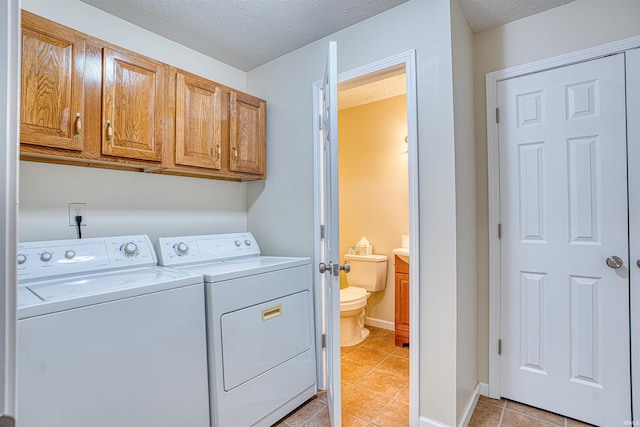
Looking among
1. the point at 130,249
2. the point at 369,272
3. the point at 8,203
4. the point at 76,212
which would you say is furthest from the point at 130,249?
the point at 369,272

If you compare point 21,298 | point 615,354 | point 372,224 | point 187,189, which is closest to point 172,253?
point 187,189

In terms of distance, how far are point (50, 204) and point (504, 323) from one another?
107 inches

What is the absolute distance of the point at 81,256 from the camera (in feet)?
5.20

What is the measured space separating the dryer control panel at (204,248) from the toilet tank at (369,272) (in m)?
1.20

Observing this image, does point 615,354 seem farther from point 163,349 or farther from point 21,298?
point 21,298

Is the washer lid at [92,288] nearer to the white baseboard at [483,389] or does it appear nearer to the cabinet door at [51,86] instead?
the cabinet door at [51,86]

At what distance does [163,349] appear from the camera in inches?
53.1

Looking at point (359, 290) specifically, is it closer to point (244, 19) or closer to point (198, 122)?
point (198, 122)

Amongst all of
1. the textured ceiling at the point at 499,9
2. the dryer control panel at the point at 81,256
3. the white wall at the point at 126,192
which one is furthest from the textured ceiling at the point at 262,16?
the dryer control panel at the point at 81,256

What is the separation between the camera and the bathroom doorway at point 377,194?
9.19ft

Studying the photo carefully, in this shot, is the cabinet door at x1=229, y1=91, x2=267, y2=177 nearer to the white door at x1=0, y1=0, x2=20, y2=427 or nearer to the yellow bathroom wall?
the yellow bathroom wall

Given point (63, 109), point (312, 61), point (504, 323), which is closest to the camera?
point (63, 109)

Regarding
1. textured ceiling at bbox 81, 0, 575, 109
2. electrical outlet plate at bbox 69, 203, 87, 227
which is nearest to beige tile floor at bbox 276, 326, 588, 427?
electrical outlet plate at bbox 69, 203, 87, 227

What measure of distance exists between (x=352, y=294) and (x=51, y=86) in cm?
248
